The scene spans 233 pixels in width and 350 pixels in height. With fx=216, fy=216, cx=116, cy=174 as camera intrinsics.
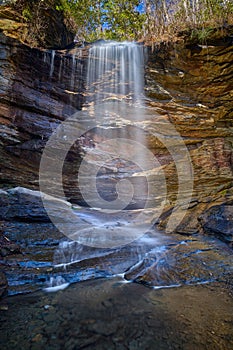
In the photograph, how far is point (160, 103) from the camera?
909 centimetres

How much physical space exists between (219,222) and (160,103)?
544 centimetres

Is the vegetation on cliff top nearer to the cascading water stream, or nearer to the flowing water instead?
the cascading water stream

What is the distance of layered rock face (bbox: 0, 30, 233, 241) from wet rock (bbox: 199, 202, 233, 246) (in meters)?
0.97

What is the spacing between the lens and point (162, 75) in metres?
9.02

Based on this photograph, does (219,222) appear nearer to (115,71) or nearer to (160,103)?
(160,103)

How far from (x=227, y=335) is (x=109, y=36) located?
13610mm

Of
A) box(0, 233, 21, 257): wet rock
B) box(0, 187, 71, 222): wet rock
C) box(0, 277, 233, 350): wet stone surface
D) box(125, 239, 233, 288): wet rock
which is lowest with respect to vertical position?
box(125, 239, 233, 288): wet rock

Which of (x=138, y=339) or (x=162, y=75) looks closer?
(x=138, y=339)

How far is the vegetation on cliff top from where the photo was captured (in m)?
8.54

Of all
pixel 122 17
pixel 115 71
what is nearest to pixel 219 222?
pixel 115 71

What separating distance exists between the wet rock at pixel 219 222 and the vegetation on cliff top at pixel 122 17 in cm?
660

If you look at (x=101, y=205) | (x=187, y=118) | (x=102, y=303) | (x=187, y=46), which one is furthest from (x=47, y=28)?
(x=102, y=303)

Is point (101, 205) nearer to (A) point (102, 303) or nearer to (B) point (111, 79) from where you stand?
(B) point (111, 79)

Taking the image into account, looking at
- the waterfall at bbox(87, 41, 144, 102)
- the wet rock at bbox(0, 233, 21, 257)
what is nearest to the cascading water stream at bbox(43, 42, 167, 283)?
the waterfall at bbox(87, 41, 144, 102)
